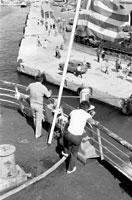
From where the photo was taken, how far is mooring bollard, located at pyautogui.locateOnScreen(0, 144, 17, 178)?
7.84 metres

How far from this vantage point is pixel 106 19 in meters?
38.6

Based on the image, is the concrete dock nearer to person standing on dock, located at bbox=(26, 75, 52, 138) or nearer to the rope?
person standing on dock, located at bbox=(26, 75, 52, 138)

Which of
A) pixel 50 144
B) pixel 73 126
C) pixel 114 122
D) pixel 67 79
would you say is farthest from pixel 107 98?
pixel 73 126

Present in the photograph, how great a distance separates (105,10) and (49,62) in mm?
9469

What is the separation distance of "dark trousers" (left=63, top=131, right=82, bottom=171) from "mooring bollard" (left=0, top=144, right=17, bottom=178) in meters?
1.42

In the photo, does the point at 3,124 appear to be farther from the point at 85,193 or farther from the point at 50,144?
the point at 85,193

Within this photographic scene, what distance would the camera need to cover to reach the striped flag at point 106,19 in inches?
1470

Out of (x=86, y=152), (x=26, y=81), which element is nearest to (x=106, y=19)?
(x=26, y=81)

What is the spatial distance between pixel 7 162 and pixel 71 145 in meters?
1.75

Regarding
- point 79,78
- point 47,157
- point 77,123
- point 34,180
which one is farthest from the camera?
point 79,78

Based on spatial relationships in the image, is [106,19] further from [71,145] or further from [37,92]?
[71,145]

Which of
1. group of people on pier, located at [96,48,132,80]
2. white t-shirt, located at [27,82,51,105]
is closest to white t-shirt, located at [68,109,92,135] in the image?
white t-shirt, located at [27,82,51,105]

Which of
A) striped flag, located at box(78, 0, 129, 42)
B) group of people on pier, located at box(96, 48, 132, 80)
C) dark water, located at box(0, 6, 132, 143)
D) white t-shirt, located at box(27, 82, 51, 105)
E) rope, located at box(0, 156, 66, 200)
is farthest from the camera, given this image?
striped flag, located at box(78, 0, 129, 42)

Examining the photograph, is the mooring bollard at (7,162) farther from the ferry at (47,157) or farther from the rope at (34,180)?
the rope at (34,180)
